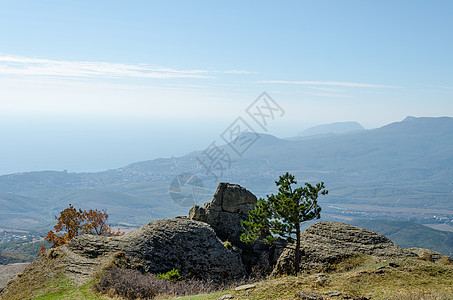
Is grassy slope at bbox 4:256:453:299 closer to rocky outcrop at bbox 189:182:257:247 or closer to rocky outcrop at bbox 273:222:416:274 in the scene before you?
rocky outcrop at bbox 273:222:416:274

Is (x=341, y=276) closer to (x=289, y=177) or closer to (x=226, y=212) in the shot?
(x=289, y=177)

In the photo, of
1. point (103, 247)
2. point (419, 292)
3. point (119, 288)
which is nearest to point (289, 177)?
point (419, 292)

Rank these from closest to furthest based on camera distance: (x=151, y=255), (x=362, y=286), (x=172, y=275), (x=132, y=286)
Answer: (x=362, y=286), (x=132, y=286), (x=172, y=275), (x=151, y=255)

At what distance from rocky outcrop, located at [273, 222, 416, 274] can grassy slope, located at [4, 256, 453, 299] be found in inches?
194

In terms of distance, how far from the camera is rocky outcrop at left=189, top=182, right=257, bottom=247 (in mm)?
33500

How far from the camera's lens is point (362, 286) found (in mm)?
15227

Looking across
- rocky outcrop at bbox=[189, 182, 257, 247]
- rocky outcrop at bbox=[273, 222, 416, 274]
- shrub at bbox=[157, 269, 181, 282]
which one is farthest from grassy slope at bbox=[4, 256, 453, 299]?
rocky outcrop at bbox=[189, 182, 257, 247]

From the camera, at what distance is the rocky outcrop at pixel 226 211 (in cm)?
3350

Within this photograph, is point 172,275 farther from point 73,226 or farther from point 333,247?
point 73,226

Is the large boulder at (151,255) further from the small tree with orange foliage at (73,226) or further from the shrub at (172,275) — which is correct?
the small tree with orange foliage at (73,226)

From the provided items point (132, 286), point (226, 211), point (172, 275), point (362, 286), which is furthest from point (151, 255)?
point (362, 286)

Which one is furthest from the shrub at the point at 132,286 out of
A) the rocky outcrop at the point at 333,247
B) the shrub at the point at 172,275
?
the rocky outcrop at the point at 333,247

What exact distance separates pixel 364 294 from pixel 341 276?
3.21 meters

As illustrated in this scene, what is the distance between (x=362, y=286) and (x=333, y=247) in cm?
896
